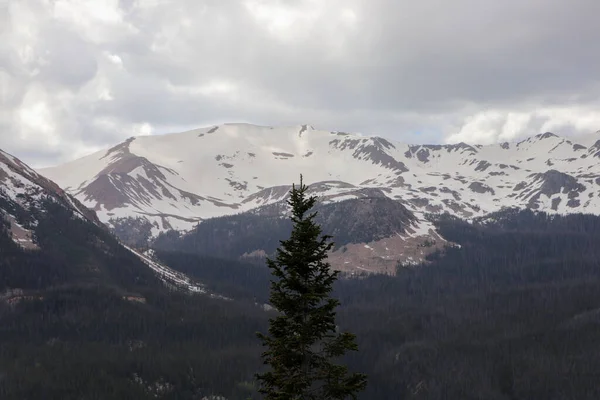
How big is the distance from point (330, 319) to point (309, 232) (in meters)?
5.12

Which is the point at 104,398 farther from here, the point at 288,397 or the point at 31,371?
the point at 288,397

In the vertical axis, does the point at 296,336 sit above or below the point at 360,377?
above

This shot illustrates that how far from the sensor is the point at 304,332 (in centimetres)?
3472

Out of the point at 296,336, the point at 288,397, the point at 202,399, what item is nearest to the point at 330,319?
the point at 296,336

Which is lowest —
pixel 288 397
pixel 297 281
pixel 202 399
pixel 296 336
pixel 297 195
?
pixel 202 399

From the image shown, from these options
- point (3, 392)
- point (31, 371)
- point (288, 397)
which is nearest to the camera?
point (288, 397)

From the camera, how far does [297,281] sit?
35.2 m

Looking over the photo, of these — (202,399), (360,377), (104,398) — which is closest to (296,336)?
(360,377)

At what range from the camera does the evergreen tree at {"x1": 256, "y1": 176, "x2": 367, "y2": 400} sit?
111 ft

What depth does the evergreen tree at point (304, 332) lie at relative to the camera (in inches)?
1331

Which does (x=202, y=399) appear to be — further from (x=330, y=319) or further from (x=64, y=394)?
(x=330, y=319)

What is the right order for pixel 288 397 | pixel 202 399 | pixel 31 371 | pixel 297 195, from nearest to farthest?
pixel 288 397 < pixel 297 195 < pixel 31 371 < pixel 202 399

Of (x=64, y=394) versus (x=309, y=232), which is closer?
(x=309, y=232)

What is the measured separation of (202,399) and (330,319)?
177348 mm
